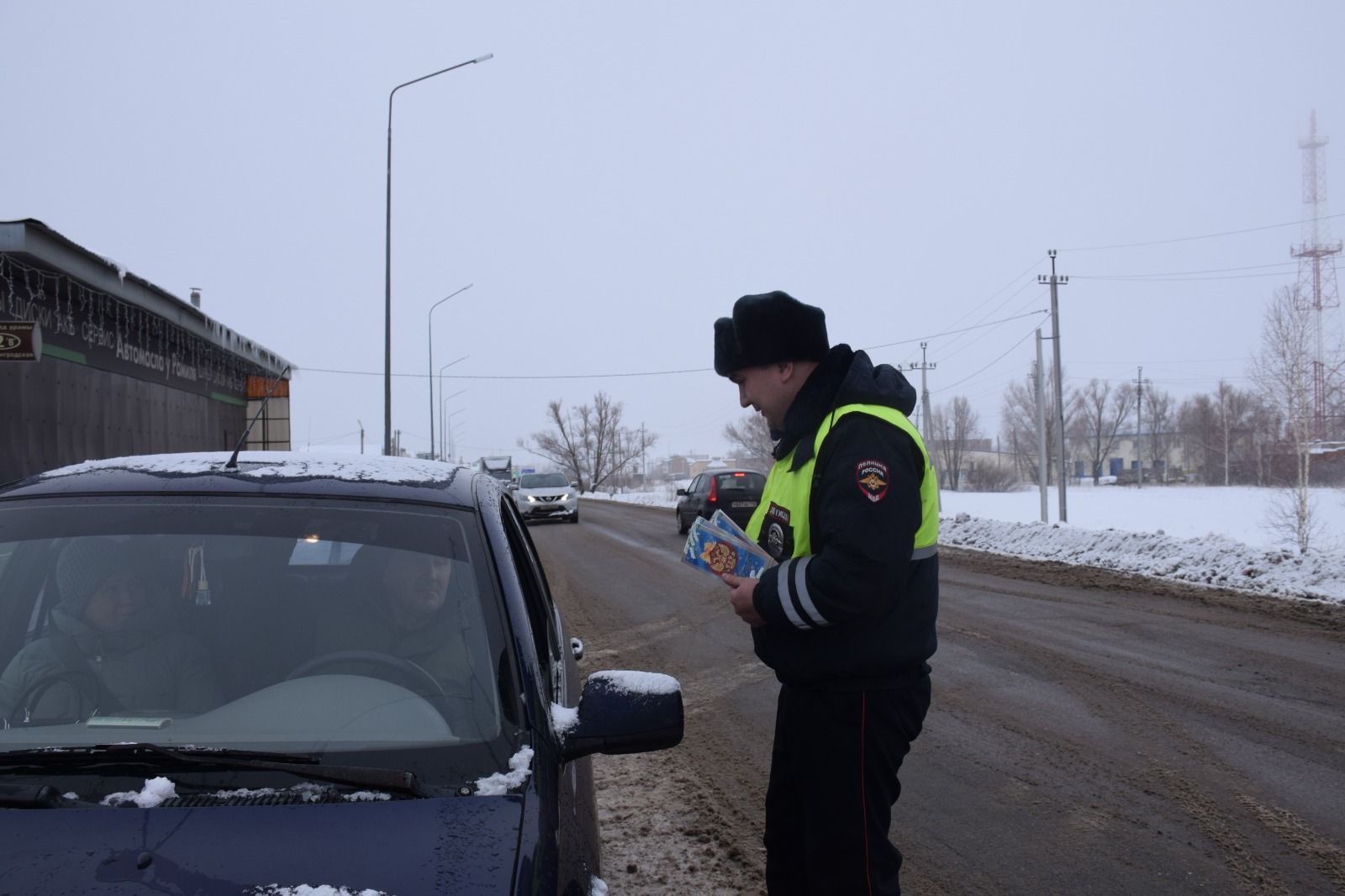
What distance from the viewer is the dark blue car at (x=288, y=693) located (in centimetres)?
167

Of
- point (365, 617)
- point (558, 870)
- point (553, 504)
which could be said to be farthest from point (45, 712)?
point (553, 504)

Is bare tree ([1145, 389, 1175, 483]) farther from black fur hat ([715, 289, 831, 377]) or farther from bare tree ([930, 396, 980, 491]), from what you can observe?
black fur hat ([715, 289, 831, 377])

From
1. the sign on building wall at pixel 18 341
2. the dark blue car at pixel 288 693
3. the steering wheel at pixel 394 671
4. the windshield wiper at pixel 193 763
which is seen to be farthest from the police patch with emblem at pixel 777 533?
the sign on building wall at pixel 18 341

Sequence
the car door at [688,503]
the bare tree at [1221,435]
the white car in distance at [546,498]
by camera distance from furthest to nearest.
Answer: the bare tree at [1221,435] < the white car in distance at [546,498] < the car door at [688,503]

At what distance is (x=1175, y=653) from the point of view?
25.9 ft

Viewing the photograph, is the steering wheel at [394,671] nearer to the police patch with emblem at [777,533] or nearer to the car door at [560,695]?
the car door at [560,695]

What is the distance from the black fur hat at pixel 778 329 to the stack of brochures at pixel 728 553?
461 mm

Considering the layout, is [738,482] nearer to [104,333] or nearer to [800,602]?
[104,333]

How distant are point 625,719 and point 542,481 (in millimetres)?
27806

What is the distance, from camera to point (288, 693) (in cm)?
212

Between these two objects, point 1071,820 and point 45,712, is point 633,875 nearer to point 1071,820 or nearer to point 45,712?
point 1071,820

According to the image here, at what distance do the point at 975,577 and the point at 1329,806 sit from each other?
9.19m

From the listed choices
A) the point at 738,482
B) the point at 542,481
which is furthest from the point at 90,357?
the point at 542,481

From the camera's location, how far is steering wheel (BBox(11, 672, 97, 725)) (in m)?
2.07
